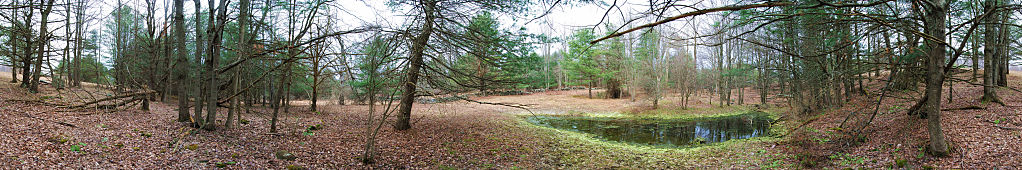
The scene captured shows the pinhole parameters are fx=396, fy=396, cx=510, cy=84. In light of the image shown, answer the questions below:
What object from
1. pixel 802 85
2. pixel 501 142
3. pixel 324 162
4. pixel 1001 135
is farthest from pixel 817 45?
pixel 324 162

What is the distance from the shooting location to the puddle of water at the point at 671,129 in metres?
11.0

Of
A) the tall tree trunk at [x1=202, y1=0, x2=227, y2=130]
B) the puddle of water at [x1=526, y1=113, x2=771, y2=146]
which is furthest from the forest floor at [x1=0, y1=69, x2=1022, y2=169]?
the puddle of water at [x1=526, y1=113, x2=771, y2=146]

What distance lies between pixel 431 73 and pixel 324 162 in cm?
354

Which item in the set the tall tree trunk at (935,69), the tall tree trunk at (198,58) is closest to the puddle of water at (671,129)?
the tall tree trunk at (935,69)

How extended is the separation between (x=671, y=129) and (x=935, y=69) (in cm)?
886

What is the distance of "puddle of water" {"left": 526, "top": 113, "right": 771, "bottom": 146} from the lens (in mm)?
10953

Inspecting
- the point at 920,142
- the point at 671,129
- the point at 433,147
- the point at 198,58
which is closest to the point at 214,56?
the point at 198,58

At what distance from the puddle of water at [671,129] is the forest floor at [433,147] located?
1625mm

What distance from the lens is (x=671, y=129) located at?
1301cm

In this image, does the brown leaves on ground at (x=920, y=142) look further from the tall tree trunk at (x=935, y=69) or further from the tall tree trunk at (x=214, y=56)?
the tall tree trunk at (x=214, y=56)

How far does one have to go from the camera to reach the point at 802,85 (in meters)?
12.4

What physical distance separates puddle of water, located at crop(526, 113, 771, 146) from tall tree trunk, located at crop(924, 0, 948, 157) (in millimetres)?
5190

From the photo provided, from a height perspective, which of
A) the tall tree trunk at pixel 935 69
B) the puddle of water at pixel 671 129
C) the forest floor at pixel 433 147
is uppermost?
the tall tree trunk at pixel 935 69

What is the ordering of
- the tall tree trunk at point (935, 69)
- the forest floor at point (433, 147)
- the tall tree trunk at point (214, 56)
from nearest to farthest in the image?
the tall tree trunk at point (935, 69), the forest floor at point (433, 147), the tall tree trunk at point (214, 56)
